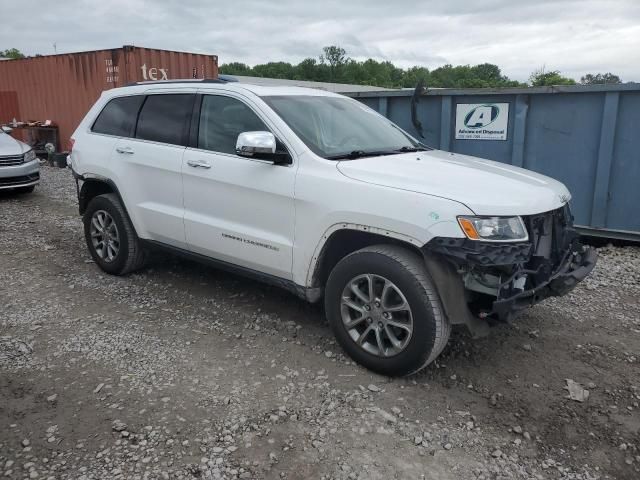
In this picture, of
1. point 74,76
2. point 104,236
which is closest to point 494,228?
point 104,236

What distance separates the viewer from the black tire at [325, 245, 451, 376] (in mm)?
3199

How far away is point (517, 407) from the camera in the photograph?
3273 mm

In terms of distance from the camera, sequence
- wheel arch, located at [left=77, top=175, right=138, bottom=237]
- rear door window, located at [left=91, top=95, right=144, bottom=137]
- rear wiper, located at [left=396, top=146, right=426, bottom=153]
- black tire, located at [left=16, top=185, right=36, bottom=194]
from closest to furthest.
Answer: rear wiper, located at [left=396, top=146, right=426, bottom=153] → rear door window, located at [left=91, top=95, right=144, bottom=137] → wheel arch, located at [left=77, top=175, right=138, bottom=237] → black tire, located at [left=16, top=185, right=36, bottom=194]

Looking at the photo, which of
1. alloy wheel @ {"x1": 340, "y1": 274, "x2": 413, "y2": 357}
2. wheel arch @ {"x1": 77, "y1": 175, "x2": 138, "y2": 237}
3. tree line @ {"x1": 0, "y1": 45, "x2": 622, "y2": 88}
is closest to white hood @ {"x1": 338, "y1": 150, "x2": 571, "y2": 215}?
alloy wheel @ {"x1": 340, "y1": 274, "x2": 413, "y2": 357}

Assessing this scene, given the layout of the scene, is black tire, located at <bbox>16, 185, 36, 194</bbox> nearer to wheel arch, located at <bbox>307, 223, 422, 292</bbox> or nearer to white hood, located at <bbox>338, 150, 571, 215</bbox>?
wheel arch, located at <bbox>307, 223, 422, 292</bbox>

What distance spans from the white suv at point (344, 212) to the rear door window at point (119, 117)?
21 millimetres

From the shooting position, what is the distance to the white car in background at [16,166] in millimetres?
9383

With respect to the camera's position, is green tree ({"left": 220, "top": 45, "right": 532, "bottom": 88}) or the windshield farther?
green tree ({"left": 220, "top": 45, "right": 532, "bottom": 88})

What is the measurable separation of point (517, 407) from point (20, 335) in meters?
3.54

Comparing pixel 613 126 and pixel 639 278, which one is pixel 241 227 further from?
pixel 613 126

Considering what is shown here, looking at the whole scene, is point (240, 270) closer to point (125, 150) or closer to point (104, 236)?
point (125, 150)

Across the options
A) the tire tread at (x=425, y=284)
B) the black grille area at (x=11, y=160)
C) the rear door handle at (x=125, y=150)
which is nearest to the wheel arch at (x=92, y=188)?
the rear door handle at (x=125, y=150)

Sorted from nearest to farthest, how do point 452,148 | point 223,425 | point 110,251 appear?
point 223,425
point 110,251
point 452,148

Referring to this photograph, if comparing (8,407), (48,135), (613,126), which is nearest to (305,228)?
(8,407)
